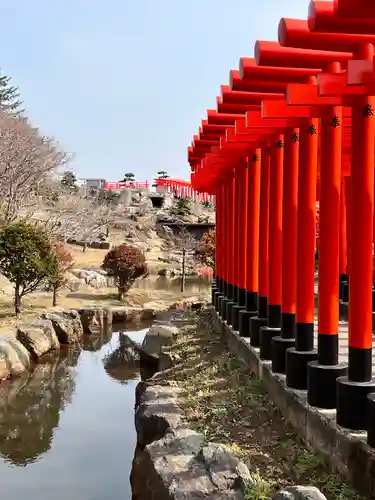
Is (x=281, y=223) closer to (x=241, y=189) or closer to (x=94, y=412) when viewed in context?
(x=241, y=189)

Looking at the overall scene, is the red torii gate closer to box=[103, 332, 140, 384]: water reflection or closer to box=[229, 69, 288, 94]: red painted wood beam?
box=[103, 332, 140, 384]: water reflection

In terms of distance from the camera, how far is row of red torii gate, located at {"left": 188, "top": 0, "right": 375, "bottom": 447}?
11.2ft

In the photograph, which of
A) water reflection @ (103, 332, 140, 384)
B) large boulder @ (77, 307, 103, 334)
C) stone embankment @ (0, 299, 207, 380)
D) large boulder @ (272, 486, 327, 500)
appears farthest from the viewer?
large boulder @ (77, 307, 103, 334)

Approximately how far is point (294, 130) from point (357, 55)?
1.54 m

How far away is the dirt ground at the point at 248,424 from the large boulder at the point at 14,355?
12.8 feet

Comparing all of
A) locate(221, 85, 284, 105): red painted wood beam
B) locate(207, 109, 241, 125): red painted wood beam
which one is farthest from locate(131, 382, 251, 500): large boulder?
locate(207, 109, 241, 125): red painted wood beam

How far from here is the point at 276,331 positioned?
5711 millimetres

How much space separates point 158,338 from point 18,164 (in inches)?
486

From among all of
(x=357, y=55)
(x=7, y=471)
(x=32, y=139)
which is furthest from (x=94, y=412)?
(x=32, y=139)

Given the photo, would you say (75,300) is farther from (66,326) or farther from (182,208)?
(182,208)

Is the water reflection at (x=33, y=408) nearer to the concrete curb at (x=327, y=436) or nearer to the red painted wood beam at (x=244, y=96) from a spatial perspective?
the concrete curb at (x=327, y=436)

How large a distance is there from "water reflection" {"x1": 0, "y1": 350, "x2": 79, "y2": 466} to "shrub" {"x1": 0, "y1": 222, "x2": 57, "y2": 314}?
8.55 feet

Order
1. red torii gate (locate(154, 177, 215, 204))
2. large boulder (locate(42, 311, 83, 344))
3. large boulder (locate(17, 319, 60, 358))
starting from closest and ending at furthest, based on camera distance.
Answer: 1. large boulder (locate(17, 319, 60, 358))
2. large boulder (locate(42, 311, 83, 344))
3. red torii gate (locate(154, 177, 215, 204))

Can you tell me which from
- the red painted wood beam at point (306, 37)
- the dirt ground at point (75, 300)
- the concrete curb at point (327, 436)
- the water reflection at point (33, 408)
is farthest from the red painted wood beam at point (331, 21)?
the dirt ground at point (75, 300)
